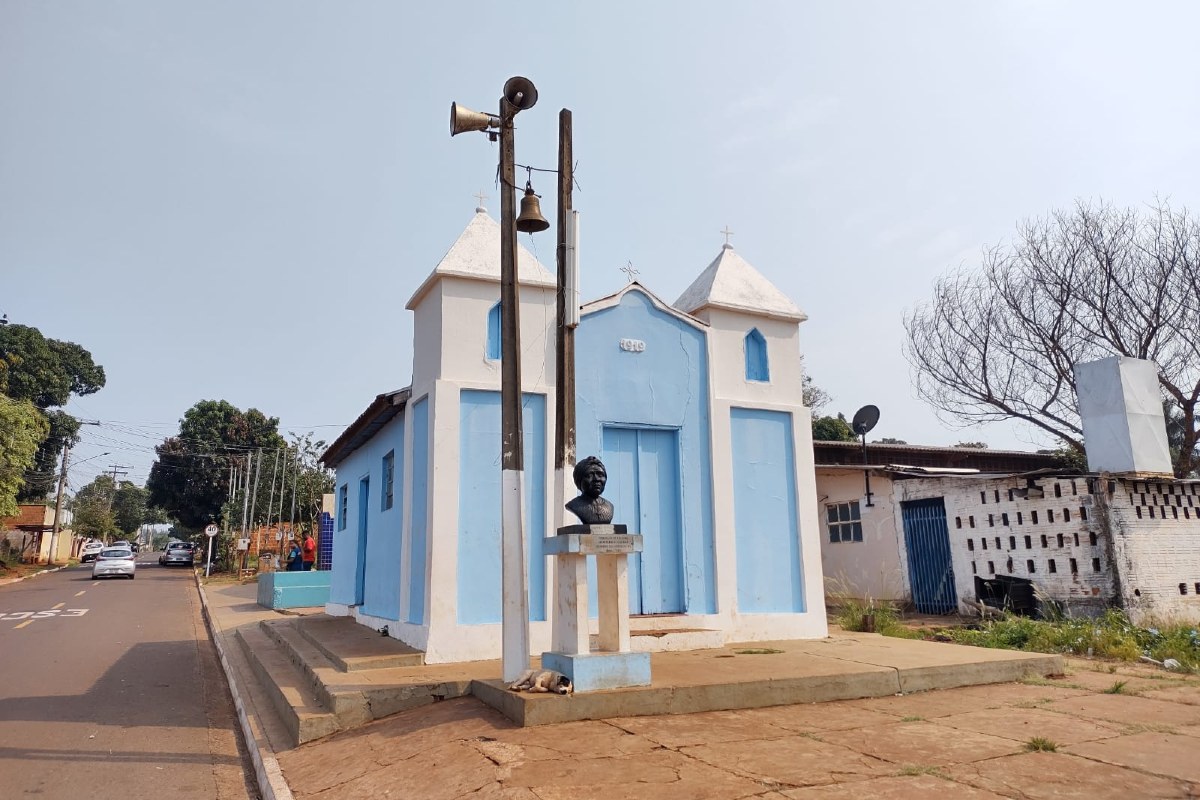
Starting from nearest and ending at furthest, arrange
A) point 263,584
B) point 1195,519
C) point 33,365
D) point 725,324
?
point 725,324
point 1195,519
point 263,584
point 33,365

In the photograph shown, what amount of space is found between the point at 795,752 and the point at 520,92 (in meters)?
5.62

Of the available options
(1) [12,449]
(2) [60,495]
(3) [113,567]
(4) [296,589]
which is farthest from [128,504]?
(4) [296,589]

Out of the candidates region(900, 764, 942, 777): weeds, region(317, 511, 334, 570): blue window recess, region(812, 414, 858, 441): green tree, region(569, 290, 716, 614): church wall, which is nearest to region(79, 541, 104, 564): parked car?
region(317, 511, 334, 570): blue window recess

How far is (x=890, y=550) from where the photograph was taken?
49.6ft

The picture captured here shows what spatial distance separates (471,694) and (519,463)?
2012 millimetres

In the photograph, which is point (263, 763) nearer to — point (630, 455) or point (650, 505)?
point (650, 505)

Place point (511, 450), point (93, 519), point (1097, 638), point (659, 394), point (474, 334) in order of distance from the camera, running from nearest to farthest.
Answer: point (511, 450)
point (474, 334)
point (1097, 638)
point (659, 394)
point (93, 519)

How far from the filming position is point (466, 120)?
6.86 metres

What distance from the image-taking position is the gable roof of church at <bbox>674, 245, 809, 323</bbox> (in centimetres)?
1014

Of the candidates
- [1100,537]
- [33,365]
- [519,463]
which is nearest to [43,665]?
[519,463]

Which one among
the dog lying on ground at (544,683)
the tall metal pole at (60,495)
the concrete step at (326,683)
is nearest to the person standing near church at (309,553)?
the concrete step at (326,683)

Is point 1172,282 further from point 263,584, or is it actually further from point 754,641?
point 263,584

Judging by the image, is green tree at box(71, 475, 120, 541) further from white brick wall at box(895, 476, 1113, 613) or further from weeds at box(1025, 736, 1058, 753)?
Answer: weeds at box(1025, 736, 1058, 753)

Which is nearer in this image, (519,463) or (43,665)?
(519,463)
